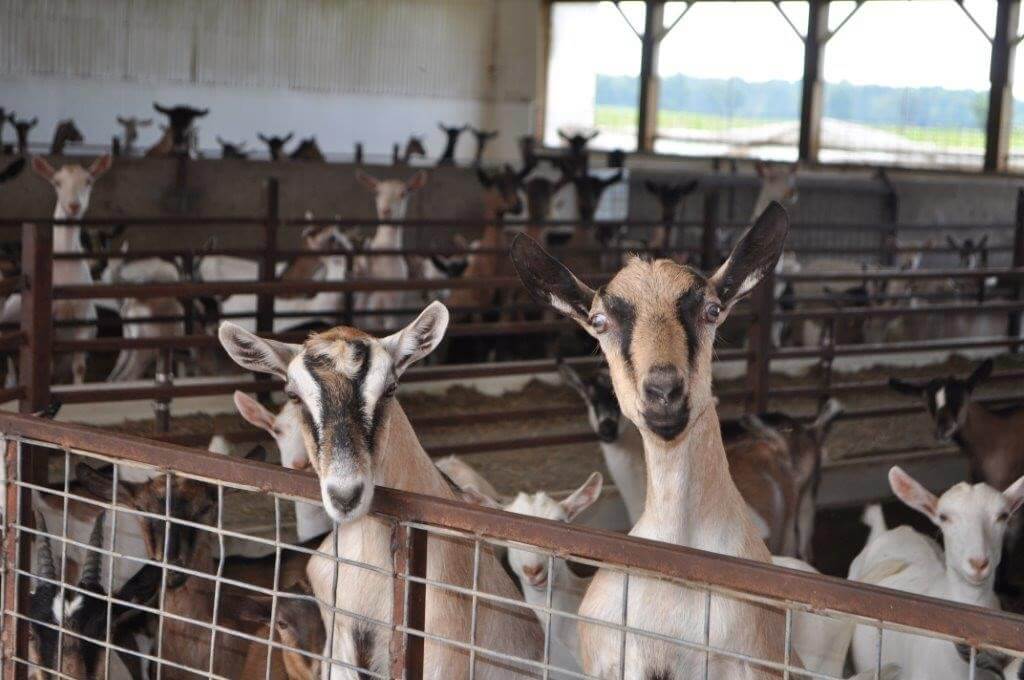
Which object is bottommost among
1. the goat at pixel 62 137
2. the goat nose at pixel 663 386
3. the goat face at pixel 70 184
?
the goat nose at pixel 663 386

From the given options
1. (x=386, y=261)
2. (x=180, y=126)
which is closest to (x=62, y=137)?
(x=180, y=126)

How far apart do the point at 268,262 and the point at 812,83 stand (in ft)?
45.7

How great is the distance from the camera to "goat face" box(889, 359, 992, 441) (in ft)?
21.5

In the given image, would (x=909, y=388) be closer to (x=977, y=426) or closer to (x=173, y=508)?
(x=977, y=426)

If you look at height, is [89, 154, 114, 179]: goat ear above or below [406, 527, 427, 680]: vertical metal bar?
above

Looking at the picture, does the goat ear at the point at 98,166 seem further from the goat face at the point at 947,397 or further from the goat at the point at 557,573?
the goat at the point at 557,573

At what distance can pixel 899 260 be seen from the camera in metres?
15.8

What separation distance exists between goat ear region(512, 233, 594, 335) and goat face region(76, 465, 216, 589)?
67.0 inches

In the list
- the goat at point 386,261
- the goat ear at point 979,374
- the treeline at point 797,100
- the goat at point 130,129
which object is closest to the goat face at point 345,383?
the goat ear at point 979,374

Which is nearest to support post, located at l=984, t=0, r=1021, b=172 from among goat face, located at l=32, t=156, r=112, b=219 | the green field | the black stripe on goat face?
the green field

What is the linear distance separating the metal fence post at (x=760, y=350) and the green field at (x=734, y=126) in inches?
507

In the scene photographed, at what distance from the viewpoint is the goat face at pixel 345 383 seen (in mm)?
2855

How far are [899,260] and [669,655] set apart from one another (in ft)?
45.1

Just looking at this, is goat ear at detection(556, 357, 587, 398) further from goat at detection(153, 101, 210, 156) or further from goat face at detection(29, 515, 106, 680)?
goat at detection(153, 101, 210, 156)
